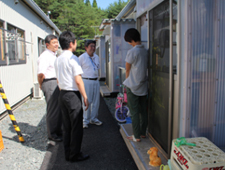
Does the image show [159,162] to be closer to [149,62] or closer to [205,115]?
[205,115]

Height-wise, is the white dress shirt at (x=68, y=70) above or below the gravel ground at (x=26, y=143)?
above

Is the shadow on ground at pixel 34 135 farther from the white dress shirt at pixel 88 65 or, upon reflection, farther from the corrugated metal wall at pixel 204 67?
the corrugated metal wall at pixel 204 67

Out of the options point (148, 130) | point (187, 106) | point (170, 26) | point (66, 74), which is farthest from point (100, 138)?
point (170, 26)

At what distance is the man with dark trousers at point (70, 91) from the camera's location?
279 cm

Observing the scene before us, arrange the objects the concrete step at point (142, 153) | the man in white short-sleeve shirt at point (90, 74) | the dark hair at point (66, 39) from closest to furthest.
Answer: the concrete step at point (142, 153) → the dark hair at point (66, 39) → the man in white short-sleeve shirt at point (90, 74)

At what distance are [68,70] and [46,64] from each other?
3.31 feet

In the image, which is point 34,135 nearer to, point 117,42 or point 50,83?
point 50,83

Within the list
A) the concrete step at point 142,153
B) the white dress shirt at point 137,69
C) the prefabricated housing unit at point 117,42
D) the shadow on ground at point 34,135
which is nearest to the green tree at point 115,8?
the prefabricated housing unit at point 117,42

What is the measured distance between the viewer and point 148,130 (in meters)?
3.45

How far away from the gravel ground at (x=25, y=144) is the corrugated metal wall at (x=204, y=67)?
2381mm

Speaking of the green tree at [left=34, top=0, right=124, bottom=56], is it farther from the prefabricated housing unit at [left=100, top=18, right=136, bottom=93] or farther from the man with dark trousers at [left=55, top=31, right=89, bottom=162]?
the man with dark trousers at [left=55, top=31, right=89, bottom=162]

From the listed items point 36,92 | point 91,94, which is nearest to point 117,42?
point 91,94

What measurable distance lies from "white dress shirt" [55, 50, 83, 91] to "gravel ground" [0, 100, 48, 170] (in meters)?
1.34

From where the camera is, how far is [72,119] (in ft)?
9.42
